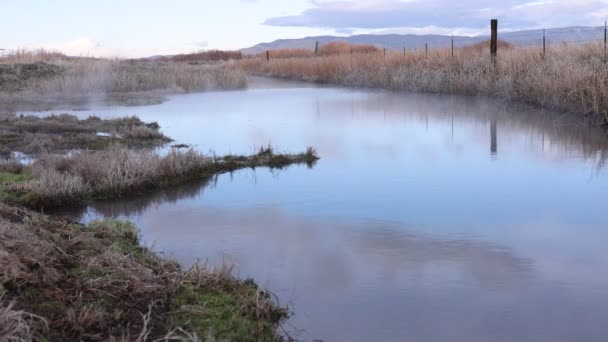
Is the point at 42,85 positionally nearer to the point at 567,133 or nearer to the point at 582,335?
the point at 567,133

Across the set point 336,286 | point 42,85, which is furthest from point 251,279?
point 42,85

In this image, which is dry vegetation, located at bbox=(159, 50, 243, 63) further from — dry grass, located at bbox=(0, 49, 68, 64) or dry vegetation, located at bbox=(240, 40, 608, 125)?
dry vegetation, located at bbox=(240, 40, 608, 125)

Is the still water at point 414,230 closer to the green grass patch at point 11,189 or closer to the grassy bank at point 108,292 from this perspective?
the grassy bank at point 108,292

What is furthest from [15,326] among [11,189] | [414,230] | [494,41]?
[494,41]

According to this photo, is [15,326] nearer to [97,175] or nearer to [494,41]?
[97,175]

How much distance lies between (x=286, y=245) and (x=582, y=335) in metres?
2.33

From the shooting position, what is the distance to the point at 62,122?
12.0m

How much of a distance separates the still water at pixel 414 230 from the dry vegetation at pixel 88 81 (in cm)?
965

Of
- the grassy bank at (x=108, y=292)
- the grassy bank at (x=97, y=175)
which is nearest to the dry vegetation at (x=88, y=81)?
the grassy bank at (x=97, y=175)

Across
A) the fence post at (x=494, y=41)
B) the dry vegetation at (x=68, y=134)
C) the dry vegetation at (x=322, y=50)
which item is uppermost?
the dry vegetation at (x=322, y=50)

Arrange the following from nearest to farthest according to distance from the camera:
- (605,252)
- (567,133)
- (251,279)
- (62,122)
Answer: (251,279), (605,252), (567,133), (62,122)

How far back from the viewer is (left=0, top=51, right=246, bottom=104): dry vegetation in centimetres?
1977

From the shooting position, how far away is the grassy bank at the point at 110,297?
10.1 ft

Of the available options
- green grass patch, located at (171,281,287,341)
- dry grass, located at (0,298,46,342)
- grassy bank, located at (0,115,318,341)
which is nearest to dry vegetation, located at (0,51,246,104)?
grassy bank, located at (0,115,318,341)
